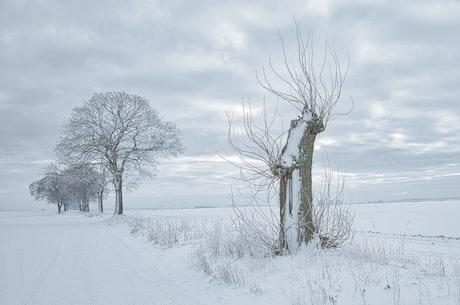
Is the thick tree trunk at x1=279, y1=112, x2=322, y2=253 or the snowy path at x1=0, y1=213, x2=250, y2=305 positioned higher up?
the thick tree trunk at x1=279, y1=112, x2=322, y2=253

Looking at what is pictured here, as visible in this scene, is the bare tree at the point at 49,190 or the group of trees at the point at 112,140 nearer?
the group of trees at the point at 112,140

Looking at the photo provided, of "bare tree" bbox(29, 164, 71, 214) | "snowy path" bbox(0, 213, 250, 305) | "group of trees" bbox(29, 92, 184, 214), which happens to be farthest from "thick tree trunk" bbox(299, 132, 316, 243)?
"bare tree" bbox(29, 164, 71, 214)

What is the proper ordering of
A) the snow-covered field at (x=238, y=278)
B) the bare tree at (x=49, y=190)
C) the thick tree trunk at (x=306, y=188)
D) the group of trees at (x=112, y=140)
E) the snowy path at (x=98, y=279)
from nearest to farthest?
1. the snow-covered field at (x=238, y=278)
2. the snowy path at (x=98, y=279)
3. the thick tree trunk at (x=306, y=188)
4. the group of trees at (x=112, y=140)
5. the bare tree at (x=49, y=190)

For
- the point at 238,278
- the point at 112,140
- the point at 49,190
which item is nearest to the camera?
the point at 238,278

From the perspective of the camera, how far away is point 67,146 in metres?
25.6

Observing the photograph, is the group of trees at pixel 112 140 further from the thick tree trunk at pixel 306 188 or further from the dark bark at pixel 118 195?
the thick tree trunk at pixel 306 188

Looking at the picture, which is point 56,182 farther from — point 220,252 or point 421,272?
point 421,272

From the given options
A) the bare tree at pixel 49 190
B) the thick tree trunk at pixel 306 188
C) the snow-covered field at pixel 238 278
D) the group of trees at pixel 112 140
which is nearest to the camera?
the snow-covered field at pixel 238 278

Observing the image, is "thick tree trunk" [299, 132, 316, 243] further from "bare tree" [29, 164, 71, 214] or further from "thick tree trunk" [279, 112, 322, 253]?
"bare tree" [29, 164, 71, 214]

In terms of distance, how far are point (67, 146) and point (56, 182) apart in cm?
4123

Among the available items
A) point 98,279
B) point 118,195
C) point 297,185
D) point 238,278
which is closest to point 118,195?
point 118,195

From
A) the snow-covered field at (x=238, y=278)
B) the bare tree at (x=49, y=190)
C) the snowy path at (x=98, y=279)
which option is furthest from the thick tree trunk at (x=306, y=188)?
the bare tree at (x=49, y=190)

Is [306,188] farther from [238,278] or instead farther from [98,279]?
[98,279]

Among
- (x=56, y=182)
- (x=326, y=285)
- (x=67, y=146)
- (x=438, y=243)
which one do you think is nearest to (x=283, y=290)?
(x=326, y=285)
